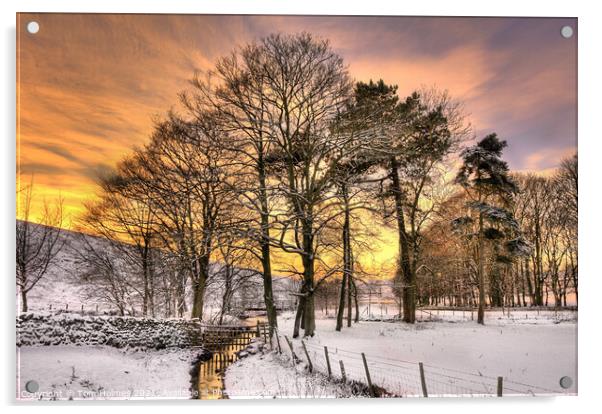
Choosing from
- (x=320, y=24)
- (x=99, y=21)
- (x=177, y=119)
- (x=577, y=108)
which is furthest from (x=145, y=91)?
(x=577, y=108)

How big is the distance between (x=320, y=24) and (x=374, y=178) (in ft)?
7.03

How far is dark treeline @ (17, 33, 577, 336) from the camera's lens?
5.46m

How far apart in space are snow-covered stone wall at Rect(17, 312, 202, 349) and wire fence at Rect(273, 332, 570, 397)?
1726 millimetres

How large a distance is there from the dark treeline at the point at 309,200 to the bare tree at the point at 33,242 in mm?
367

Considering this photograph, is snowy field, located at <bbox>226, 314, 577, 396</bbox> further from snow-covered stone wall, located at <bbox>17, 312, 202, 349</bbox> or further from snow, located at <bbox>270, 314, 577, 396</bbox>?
snow-covered stone wall, located at <bbox>17, 312, 202, 349</bbox>

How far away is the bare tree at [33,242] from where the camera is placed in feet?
16.4

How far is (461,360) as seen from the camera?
525 cm

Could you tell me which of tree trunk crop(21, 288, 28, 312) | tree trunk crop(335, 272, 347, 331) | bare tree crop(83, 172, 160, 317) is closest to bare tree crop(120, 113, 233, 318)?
bare tree crop(83, 172, 160, 317)

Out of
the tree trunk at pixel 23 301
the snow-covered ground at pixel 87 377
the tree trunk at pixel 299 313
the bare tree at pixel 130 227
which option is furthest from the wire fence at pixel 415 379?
the tree trunk at pixel 23 301

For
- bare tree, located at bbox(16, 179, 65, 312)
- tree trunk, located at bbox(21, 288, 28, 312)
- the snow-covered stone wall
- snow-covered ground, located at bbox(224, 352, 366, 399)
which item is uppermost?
bare tree, located at bbox(16, 179, 65, 312)

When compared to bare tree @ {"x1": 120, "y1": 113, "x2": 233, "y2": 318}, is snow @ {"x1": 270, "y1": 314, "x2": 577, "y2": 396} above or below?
below

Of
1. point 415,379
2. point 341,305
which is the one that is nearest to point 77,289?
point 341,305

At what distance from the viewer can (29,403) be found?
495 centimetres

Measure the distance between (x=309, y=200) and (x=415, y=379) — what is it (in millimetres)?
2547
